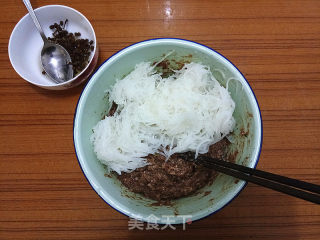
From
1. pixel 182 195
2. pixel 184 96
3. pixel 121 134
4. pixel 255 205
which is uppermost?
pixel 184 96

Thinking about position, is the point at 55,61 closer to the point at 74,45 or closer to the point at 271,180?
the point at 74,45

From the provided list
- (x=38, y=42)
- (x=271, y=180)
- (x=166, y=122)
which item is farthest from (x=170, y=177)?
(x=38, y=42)

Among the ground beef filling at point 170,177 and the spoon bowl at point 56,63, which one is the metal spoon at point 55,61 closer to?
the spoon bowl at point 56,63

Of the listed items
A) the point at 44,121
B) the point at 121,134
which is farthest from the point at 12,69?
the point at 121,134

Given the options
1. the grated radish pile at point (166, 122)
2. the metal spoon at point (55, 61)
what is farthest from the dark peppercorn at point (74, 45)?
the grated radish pile at point (166, 122)

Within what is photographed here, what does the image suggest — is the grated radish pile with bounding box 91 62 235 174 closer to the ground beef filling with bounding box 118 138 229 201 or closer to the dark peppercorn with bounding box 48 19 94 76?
the ground beef filling with bounding box 118 138 229 201

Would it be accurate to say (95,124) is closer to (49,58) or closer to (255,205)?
(49,58)
